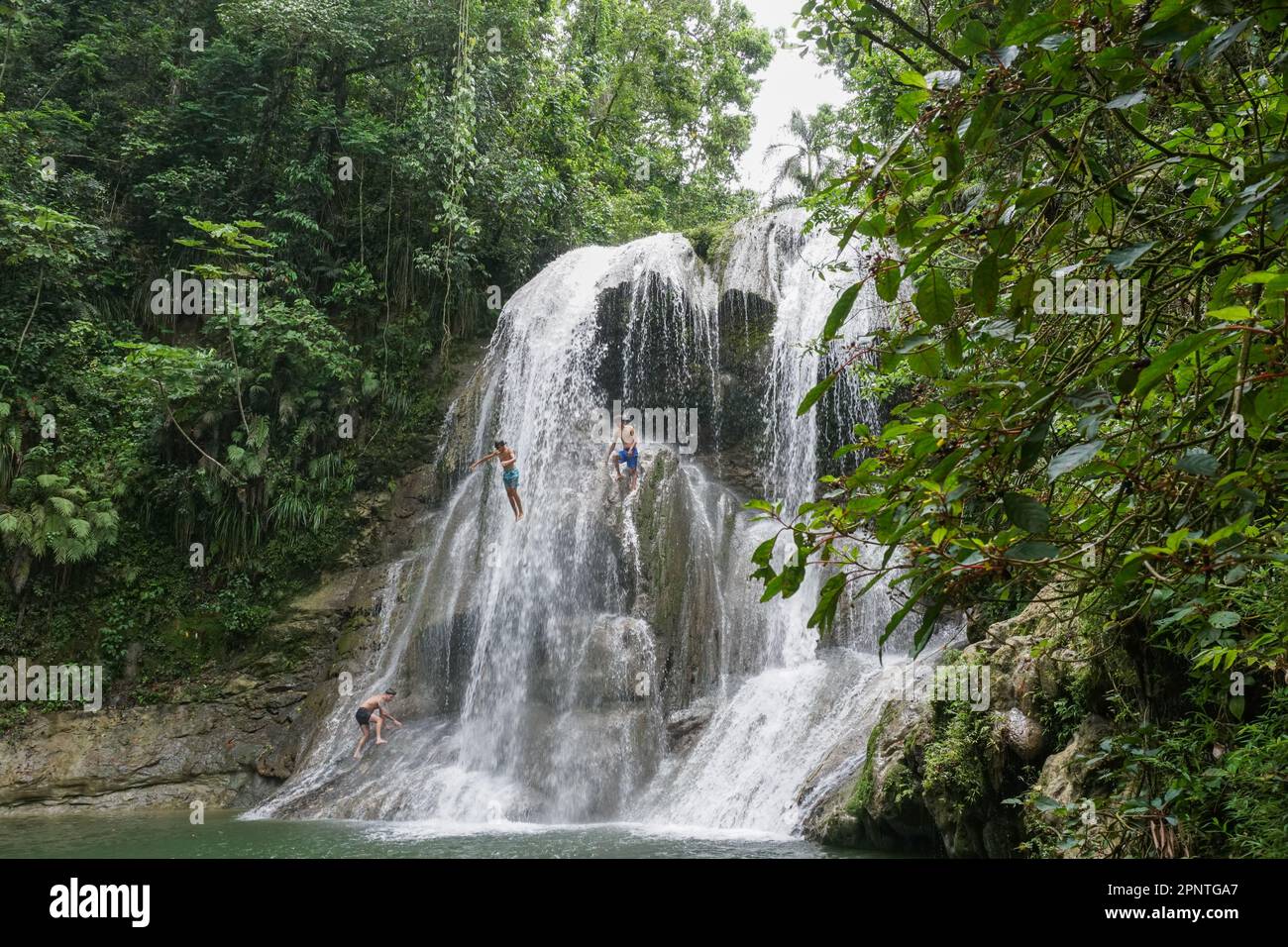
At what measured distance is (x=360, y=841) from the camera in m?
8.04

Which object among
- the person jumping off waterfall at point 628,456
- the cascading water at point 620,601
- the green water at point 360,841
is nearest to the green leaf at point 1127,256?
the green water at point 360,841

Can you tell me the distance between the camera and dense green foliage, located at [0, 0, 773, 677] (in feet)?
43.0

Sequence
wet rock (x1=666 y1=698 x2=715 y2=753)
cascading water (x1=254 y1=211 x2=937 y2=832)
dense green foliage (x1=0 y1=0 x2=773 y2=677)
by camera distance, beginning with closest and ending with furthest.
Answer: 1. cascading water (x1=254 y1=211 x2=937 y2=832)
2. wet rock (x1=666 y1=698 x2=715 y2=753)
3. dense green foliage (x1=0 y1=0 x2=773 y2=677)

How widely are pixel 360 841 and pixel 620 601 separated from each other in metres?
4.82

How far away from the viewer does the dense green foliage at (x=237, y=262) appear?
13.1m

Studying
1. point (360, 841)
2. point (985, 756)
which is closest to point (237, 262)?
point (360, 841)

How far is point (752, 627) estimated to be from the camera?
11.5 m

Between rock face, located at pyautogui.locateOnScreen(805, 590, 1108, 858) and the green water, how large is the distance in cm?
57

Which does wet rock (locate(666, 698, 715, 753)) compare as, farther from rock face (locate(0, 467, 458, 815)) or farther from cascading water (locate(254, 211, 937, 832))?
rock face (locate(0, 467, 458, 815))

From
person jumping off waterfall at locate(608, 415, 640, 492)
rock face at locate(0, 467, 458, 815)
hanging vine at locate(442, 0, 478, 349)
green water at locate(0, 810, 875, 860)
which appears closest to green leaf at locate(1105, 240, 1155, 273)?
green water at locate(0, 810, 875, 860)

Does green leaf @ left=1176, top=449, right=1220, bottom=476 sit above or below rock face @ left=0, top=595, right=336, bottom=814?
above

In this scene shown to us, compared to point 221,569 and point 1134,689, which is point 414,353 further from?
point 1134,689
